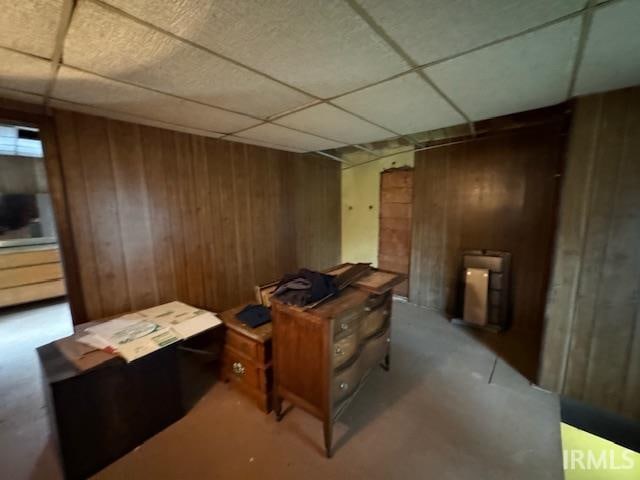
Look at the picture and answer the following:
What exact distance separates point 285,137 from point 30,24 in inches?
77.1

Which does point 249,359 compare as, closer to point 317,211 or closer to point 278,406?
point 278,406

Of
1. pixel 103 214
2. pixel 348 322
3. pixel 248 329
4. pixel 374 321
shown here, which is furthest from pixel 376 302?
pixel 103 214

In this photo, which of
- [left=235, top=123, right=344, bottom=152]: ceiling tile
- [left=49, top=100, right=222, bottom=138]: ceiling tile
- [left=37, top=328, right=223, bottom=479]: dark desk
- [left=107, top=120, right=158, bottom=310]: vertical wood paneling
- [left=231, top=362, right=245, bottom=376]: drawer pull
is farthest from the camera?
[left=235, top=123, right=344, bottom=152]: ceiling tile

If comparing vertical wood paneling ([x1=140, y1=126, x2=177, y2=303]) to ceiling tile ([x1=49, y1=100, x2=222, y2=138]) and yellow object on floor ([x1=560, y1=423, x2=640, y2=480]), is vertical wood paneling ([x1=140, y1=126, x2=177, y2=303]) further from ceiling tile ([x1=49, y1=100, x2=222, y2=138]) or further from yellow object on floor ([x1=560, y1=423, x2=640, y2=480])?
yellow object on floor ([x1=560, y1=423, x2=640, y2=480])

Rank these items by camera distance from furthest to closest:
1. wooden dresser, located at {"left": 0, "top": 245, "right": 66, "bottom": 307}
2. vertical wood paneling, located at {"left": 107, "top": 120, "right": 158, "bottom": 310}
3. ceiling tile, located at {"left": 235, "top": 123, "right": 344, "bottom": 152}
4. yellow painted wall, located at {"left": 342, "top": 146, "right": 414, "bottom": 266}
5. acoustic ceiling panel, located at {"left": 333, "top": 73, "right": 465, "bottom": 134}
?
1. yellow painted wall, located at {"left": 342, "top": 146, "right": 414, "bottom": 266}
2. wooden dresser, located at {"left": 0, "top": 245, "right": 66, "bottom": 307}
3. ceiling tile, located at {"left": 235, "top": 123, "right": 344, "bottom": 152}
4. vertical wood paneling, located at {"left": 107, "top": 120, "right": 158, "bottom": 310}
5. acoustic ceiling panel, located at {"left": 333, "top": 73, "right": 465, "bottom": 134}

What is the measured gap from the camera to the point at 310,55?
1.20 meters

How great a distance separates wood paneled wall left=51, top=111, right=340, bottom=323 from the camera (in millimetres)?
1984

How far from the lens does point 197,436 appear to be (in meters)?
1.69

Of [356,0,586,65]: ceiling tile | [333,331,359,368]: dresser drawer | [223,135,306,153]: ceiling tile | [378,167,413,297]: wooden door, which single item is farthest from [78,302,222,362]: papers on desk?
[378,167,413,297]: wooden door

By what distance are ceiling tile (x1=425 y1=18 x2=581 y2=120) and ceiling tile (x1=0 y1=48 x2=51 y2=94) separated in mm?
1938

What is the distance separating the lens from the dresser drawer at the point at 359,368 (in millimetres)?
1546

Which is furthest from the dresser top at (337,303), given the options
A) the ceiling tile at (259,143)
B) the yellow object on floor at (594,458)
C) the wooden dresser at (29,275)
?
the wooden dresser at (29,275)

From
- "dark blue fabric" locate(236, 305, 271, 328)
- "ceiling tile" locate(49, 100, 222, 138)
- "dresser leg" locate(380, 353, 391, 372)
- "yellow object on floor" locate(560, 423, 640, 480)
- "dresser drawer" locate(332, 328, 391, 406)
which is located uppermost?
"ceiling tile" locate(49, 100, 222, 138)

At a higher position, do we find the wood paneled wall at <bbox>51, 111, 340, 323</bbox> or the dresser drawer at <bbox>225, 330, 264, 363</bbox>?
the wood paneled wall at <bbox>51, 111, 340, 323</bbox>
